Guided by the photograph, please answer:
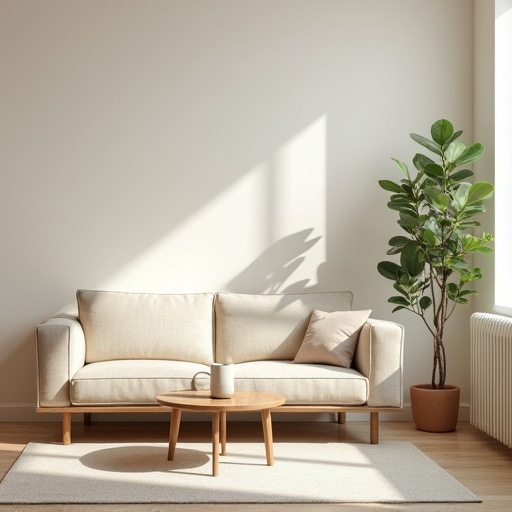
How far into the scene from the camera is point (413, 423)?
17.6ft

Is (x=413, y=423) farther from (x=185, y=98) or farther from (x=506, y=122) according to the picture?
(x=185, y=98)

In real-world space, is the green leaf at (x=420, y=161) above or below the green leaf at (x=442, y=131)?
below

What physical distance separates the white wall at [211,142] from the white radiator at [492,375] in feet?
1.91

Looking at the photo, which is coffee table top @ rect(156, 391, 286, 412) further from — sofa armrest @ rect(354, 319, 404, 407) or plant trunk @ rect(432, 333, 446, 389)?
plant trunk @ rect(432, 333, 446, 389)

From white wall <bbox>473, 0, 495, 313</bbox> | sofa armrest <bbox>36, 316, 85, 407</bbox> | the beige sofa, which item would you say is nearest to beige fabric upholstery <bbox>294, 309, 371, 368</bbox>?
the beige sofa

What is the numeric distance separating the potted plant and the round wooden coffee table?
1.27 m

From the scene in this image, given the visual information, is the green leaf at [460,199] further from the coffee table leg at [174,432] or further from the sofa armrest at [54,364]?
the sofa armrest at [54,364]

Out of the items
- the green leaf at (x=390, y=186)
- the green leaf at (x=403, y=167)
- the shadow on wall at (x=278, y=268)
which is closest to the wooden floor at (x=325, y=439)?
the shadow on wall at (x=278, y=268)

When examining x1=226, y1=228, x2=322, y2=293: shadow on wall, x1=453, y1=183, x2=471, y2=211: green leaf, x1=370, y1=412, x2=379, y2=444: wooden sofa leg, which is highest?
x1=453, y1=183, x2=471, y2=211: green leaf

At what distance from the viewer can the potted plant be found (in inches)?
195

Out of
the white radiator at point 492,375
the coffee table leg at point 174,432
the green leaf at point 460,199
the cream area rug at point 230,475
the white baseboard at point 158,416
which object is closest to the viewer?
the cream area rug at point 230,475

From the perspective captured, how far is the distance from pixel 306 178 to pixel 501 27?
150 centimetres

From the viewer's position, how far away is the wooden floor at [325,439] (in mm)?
3494

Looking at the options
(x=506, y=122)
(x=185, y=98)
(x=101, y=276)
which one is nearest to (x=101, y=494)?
(x=101, y=276)
